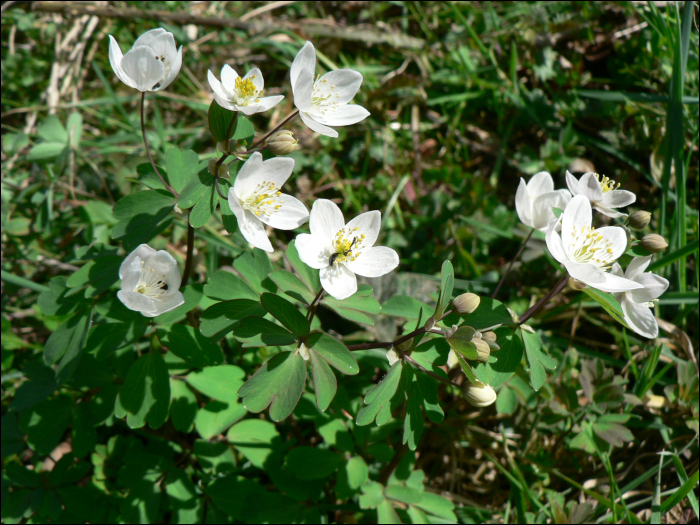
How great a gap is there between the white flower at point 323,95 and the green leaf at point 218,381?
109cm

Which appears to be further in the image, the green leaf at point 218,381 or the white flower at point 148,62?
the green leaf at point 218,381

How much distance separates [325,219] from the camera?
1.69 metres

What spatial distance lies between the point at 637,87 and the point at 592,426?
7.82 feet

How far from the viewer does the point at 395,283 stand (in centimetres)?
278

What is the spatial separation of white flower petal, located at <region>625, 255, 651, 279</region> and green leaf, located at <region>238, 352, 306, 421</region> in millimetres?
1198

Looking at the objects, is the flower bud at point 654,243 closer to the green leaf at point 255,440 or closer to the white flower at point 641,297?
the white flower at point 641,297

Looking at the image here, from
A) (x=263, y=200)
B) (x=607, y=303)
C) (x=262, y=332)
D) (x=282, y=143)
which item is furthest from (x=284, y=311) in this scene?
(x=607, y=303)

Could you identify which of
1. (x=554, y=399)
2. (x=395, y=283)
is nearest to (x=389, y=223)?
(x=395, y=283)

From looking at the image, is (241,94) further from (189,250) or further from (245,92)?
(189,250)

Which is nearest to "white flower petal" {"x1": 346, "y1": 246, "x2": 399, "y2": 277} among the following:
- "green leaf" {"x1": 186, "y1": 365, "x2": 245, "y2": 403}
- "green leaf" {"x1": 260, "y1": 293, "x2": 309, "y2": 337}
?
"green leaf" {"x1": 260, "y1": 293, "x2": 309, "y2": 337}

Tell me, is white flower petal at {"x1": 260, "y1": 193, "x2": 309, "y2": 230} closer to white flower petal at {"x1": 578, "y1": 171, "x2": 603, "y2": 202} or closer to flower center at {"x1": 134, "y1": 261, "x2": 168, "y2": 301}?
flower center at {"x1": 134, "y1": 261, "x2": 168, "y2": 301}

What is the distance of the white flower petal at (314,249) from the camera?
1577 mm

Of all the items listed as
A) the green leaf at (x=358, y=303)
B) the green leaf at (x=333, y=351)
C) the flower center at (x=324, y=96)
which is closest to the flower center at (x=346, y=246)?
the green leaf at (x=358, y=303)

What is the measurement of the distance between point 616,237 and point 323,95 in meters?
1.20
